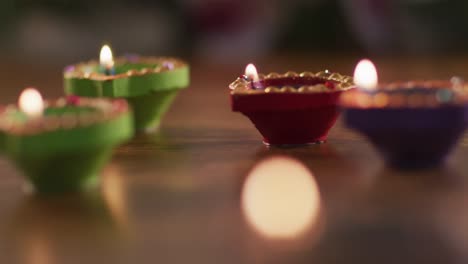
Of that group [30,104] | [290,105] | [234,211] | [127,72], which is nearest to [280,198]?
[234,211]

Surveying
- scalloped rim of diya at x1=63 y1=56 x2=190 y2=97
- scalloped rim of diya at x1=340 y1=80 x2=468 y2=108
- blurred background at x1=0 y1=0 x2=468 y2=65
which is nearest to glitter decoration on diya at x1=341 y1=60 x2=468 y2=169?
scalloped rim of diya at x1=340 y1=80 x2=468 y2=108

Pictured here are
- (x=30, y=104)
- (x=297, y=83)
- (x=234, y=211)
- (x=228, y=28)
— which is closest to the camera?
(x=234, y=211)

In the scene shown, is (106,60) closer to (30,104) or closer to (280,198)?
(30,104)

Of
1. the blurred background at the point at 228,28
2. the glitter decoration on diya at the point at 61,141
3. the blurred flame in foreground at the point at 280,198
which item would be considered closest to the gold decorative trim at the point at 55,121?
the glitter decoration on diya at the point at 61,141

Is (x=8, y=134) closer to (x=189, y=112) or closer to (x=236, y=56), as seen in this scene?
(x=189, y=112)

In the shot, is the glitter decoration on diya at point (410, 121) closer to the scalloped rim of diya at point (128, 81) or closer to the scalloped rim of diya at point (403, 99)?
the scalloped rim of diya at point (403, 99)

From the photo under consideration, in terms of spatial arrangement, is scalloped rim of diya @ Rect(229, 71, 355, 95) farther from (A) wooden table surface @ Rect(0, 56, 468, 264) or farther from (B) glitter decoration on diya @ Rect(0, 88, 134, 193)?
(B) glitter decoration on diya @ Rect(0, 88, 134, 193)

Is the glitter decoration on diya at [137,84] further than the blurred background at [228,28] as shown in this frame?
No

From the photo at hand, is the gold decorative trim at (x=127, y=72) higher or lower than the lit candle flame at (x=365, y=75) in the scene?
lower
